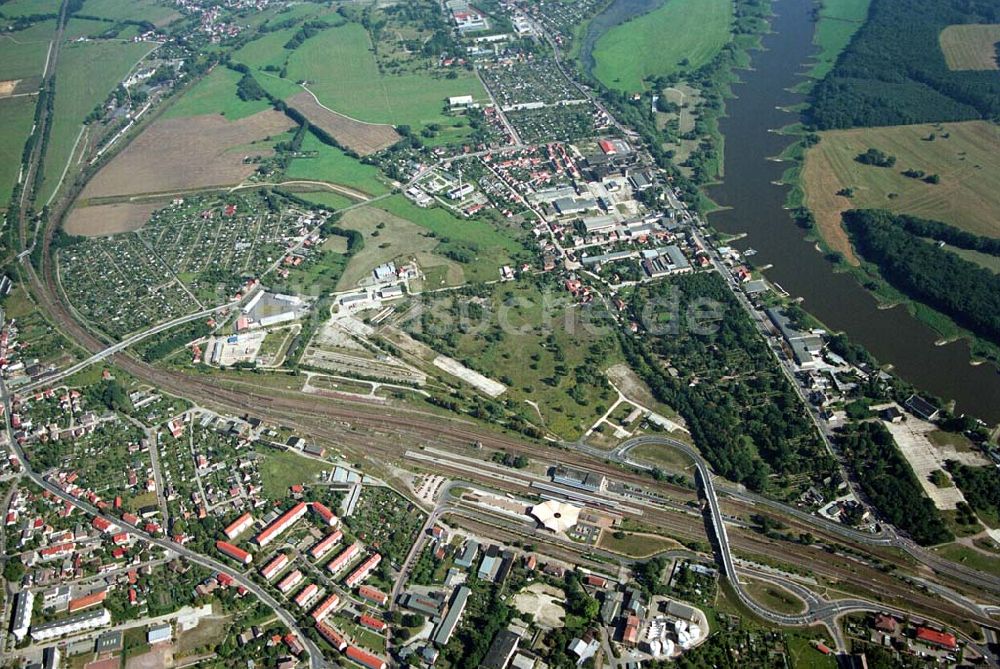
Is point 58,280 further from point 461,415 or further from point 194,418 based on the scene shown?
point 461,415

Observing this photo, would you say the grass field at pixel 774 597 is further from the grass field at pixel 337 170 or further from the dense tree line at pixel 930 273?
the grass field at pixel 337 170

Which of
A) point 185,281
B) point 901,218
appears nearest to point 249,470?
point 185,281

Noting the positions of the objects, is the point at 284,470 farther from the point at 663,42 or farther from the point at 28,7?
the point at 28,7

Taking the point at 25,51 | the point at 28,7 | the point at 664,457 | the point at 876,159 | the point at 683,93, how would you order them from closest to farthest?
the point at 664,457 < the point at 876,159 < the point at 683,93 < the point at 25,51 < the point at 28,7

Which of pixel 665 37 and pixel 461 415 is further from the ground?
pixel 665 37

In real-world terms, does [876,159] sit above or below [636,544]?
above

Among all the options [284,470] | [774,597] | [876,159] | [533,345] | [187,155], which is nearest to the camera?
[774,597]

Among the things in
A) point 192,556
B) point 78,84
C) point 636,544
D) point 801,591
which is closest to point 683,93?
point 636,544
